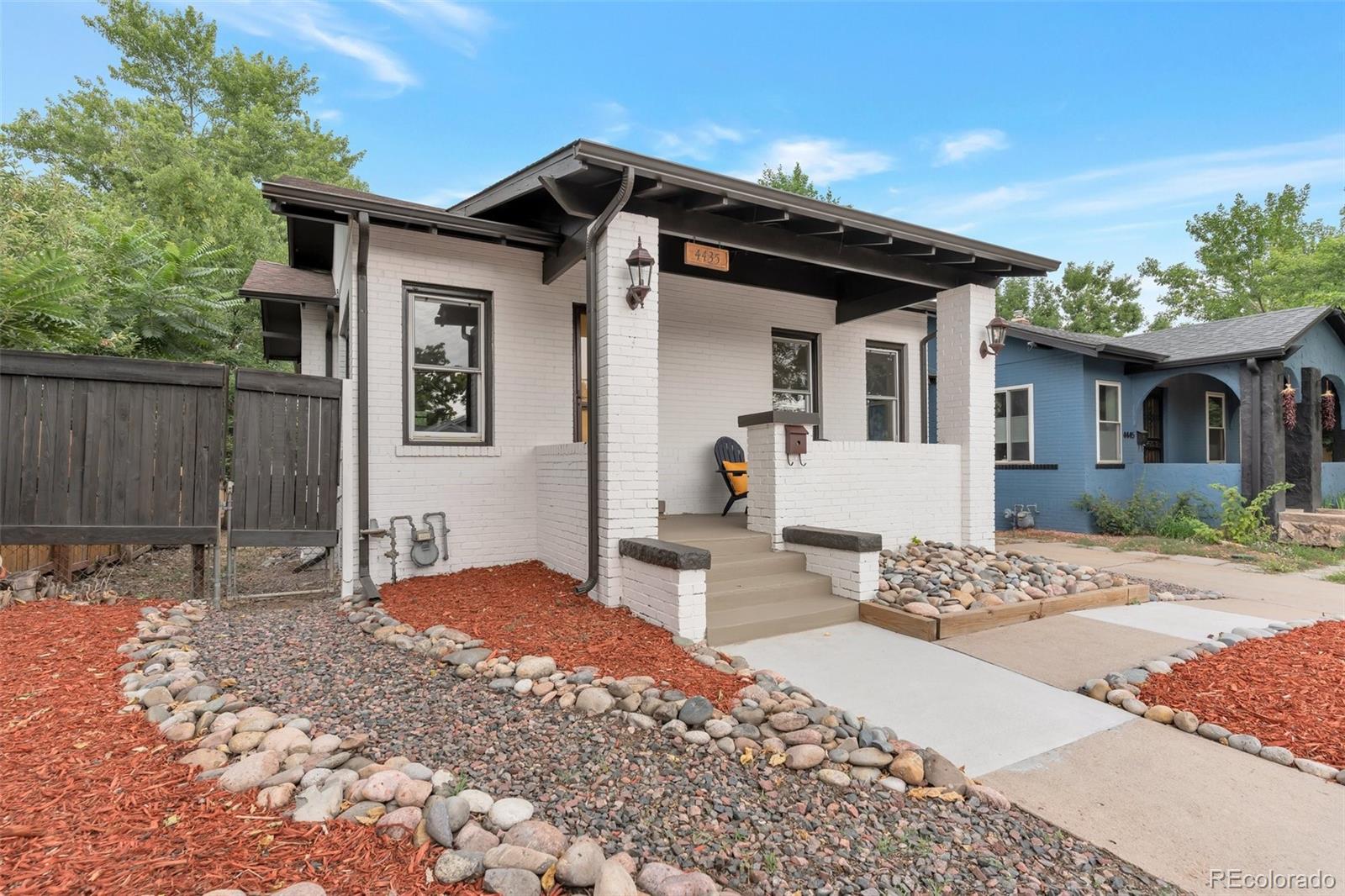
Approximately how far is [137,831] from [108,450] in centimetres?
376

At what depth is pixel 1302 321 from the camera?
9.84 m

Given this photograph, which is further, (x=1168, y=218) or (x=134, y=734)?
(x=1168, y=218)

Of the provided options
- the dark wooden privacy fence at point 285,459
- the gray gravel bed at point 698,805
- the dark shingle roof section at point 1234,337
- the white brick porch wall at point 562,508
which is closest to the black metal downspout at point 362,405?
the dark wooden privacy fence at point 285,459

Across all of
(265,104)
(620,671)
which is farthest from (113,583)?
(265,104)

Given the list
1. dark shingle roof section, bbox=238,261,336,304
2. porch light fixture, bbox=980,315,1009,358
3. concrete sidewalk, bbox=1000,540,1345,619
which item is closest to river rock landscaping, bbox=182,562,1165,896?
dark shingle roof section, bbox=238,261,336,304

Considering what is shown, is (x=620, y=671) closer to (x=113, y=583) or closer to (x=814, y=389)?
(x=113, y=583)

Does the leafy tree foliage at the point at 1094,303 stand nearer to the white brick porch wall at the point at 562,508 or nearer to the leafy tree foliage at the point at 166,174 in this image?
the white brick porch wall at the point at 562,508

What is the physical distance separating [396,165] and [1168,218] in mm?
26419

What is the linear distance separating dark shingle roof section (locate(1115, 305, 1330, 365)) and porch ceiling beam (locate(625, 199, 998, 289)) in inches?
228

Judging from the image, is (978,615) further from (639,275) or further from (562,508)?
(639,275)

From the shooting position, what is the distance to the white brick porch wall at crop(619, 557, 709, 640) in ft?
12.4

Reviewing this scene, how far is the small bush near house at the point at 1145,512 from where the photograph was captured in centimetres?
951

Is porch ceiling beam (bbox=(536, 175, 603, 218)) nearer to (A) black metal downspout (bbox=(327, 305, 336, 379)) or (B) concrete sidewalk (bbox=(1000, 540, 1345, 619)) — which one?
(A) black metal downspout (bbox=(327, 305, 336, 379))

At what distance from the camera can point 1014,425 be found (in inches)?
445
